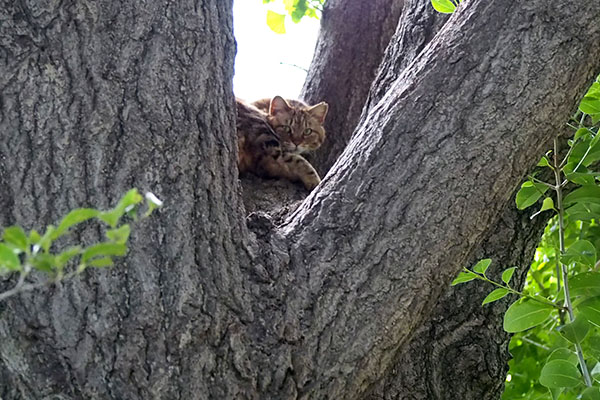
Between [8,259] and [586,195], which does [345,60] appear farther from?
[8,259]

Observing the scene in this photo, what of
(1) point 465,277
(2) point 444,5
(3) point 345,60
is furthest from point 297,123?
(1) point 465,277

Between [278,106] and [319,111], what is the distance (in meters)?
0.52

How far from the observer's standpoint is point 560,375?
1.80 metres

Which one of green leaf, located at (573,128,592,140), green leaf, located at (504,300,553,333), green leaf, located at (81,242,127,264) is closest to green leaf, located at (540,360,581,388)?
green leaf, located at (504,300,553,333)

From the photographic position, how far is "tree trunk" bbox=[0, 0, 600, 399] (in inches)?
61.0

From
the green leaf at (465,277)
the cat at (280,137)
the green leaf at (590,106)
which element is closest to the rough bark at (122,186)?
the green leaf at (465,277)

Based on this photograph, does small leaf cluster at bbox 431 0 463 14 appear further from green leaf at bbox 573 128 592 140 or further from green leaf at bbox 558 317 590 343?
green leaf at bbox 558 317 590 343

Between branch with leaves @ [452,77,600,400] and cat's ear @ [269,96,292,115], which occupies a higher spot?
cat's ear @ [269,96,292,115]

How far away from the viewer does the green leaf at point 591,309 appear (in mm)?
1858

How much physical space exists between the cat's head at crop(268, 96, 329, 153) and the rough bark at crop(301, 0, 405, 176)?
0.19 ft

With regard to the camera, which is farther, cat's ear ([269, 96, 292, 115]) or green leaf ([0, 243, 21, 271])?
cat's ear ([269, 96, 292, 115])

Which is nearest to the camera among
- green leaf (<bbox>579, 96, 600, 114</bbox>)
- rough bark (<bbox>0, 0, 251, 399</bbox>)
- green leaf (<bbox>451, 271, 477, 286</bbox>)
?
rough bark (<bbox>0, 0, 251, 399</bbox>)

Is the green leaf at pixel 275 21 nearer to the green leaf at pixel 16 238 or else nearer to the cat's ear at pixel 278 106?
the cat's ear at pixel 278 106

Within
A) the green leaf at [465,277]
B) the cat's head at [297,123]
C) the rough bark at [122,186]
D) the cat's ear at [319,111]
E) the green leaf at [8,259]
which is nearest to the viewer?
the green leaf at [8,259]
